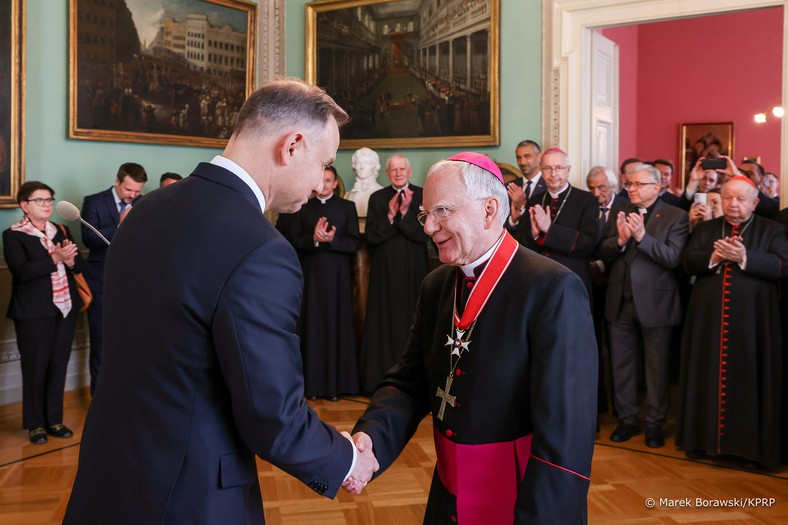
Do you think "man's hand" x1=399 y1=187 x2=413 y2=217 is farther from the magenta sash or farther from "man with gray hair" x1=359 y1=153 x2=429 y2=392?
the magenta sash

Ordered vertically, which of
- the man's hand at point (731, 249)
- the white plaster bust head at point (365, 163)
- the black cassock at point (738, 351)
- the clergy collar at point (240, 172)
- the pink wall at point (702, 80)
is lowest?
the black cassock at point (738, 351)

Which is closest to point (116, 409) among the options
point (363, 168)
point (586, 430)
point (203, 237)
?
point (203, 237)

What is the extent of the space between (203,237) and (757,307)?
4692 millimetres

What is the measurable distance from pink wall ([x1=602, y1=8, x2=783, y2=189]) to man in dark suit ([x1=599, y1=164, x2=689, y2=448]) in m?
7.06

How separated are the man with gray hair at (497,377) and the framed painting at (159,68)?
6.32 metres

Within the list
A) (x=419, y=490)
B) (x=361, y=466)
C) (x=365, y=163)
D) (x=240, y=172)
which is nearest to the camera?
(x=240, y=172)

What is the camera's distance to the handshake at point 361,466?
7.70 ft

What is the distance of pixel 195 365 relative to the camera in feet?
6.47

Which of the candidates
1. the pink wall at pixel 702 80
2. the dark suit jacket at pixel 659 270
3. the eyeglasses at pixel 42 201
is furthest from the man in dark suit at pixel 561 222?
the pink wall at pixel 702 80

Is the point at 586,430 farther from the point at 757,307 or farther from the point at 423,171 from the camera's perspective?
the point at 423,171

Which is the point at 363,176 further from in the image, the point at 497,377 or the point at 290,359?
the point at 290,359

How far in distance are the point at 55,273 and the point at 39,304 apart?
0.27 metres

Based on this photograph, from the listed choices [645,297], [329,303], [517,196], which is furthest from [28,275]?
[645,297]

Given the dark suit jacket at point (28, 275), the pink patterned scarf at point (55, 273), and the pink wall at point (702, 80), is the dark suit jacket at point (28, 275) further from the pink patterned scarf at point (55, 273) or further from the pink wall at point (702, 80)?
the pink wall at point (702, 80)
